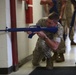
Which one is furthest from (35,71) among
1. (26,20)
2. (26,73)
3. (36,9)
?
(36,9)

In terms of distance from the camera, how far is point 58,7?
412 centimetres

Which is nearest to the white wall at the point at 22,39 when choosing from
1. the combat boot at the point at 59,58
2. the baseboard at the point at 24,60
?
the baseboard at the point at 24,60

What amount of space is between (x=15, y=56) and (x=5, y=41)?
1.04 feet

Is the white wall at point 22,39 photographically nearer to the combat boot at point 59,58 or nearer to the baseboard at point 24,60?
the baseboard at point 24,60

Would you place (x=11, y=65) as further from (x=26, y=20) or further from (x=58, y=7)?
(x=58, y=7)

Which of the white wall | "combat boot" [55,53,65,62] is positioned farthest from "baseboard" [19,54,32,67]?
"combat boot" [55,53,65,62]

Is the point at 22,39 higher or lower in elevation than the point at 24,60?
higher

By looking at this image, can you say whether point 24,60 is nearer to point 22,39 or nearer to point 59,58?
point 22,39

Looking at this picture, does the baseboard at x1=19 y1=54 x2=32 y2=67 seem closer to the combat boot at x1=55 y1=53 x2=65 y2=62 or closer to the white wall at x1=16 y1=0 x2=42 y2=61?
the white wall at x1=16 y1=0 x2=42 y2=61

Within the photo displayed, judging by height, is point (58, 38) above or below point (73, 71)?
above

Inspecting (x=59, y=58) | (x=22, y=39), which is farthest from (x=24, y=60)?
(x=59, y=58)

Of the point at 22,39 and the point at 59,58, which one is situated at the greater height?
the point at 22,39

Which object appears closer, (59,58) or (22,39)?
(22,39)

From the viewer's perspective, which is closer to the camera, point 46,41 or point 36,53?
point 46,41
